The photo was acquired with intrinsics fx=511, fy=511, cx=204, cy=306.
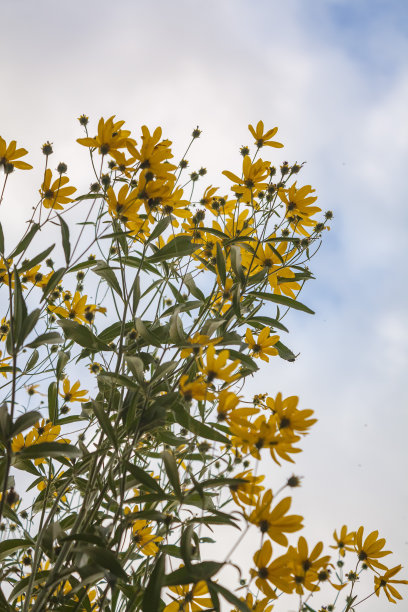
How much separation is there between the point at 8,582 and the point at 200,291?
90 cm

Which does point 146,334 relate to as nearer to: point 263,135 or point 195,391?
point 195,391

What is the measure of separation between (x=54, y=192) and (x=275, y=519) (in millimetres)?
954

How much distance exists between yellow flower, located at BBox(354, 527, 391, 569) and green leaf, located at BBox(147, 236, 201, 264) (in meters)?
0.80

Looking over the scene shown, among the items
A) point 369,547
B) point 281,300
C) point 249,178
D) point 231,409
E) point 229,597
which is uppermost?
point 249,178

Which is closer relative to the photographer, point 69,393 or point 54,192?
point 54,192

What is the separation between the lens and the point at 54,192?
1316mm

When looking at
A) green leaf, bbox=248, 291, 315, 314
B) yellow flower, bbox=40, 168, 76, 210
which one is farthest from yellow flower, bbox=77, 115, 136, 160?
green leaf, bbox=248, 291, 315, 314

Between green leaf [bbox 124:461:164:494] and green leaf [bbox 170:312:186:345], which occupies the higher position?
green leaf [bbox 170:312:186:345]

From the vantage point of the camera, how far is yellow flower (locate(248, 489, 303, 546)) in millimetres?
782

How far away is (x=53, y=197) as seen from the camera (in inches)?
51.8

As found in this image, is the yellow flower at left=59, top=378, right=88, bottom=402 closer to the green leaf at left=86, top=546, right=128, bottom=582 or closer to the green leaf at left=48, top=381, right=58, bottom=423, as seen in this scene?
the green leaf at left=48, top=381, right=58, bottom=423

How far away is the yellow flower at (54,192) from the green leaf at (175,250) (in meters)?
0.29

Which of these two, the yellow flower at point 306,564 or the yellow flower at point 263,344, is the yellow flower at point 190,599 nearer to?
the yellow flower at point 306,564

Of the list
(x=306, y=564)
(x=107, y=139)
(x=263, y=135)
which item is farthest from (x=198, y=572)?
(x=263, y=135)
